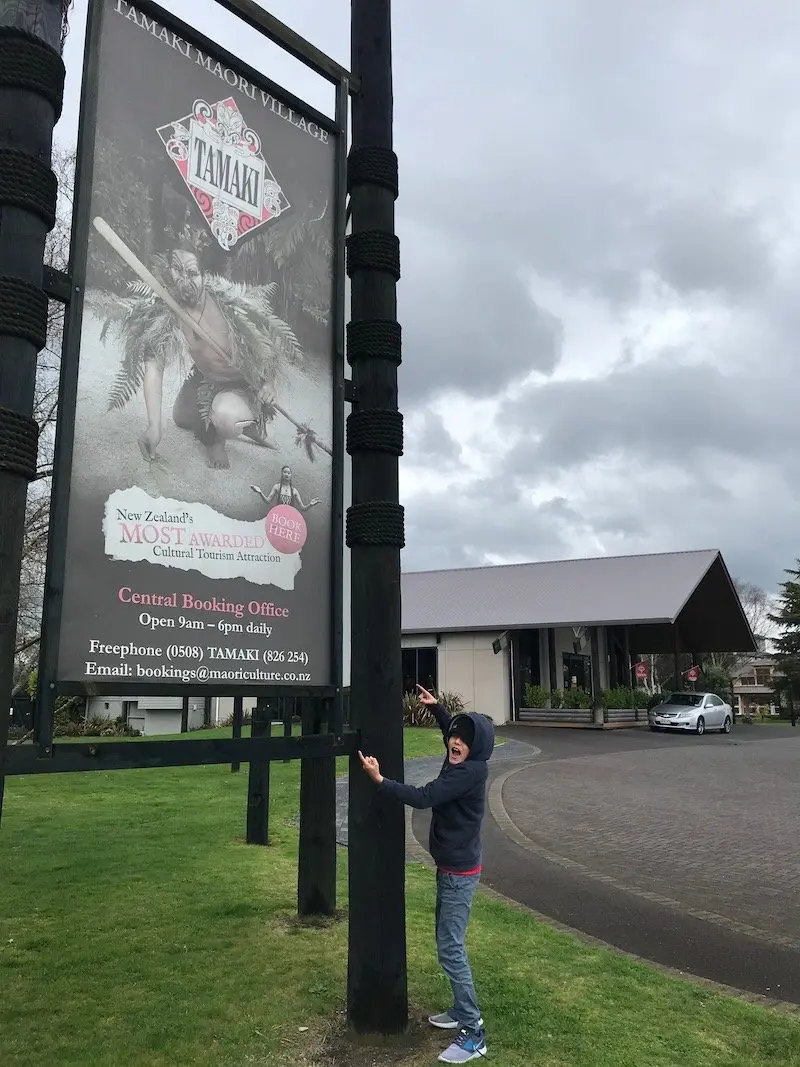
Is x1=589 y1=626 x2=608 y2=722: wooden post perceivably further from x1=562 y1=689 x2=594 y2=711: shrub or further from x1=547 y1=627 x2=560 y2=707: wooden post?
x1=547 y1=627 x2=560 y2=707: wooden post

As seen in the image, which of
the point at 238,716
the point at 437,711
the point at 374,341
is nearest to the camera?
the point at 374,341

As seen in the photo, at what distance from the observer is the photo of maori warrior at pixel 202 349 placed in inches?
157

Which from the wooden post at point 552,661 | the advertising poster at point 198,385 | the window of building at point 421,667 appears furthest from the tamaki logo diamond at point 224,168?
the wooden post at point 552,661

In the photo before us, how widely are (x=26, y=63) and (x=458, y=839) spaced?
3.89 metres

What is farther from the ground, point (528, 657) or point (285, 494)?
point (528, 657)

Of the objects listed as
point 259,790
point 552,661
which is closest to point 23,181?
point 259,790

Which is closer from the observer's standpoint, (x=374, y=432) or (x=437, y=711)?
(x=374, y=432)

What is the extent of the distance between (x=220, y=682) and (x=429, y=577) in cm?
3449

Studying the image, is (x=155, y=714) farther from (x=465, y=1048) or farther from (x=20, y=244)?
(x=20, y=244)

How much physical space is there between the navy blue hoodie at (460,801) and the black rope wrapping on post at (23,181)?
2.92 metres

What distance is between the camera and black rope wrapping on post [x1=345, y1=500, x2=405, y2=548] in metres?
4.66

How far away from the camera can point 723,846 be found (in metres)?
9.93

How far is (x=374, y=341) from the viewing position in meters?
4.91

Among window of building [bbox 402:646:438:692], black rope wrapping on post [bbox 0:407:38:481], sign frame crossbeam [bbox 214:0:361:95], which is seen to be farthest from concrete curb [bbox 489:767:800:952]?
window of building [bbox 402:646:438:692]
